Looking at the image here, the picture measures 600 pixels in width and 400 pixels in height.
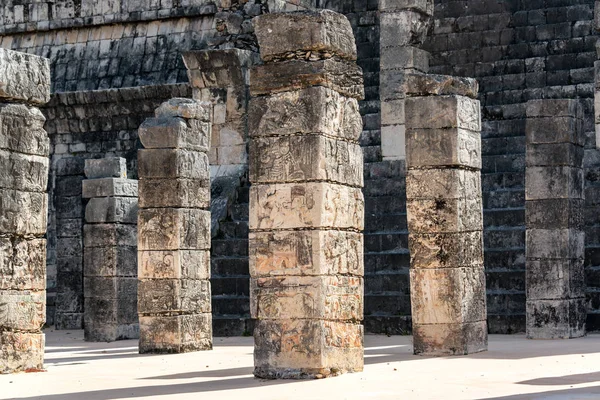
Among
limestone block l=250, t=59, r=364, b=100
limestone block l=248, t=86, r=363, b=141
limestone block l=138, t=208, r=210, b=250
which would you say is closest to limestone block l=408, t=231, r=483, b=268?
limestone block l=248, t=86, r=363, b=141

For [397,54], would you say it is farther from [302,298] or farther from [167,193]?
[302,298]

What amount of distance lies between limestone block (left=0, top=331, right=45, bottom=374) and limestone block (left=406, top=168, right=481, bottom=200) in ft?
14.2

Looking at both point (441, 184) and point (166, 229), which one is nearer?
point (441, 184)

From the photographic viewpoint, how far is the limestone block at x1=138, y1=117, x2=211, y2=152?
16453 millimetres

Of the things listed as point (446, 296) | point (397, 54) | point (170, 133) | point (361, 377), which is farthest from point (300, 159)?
point (397, 54)

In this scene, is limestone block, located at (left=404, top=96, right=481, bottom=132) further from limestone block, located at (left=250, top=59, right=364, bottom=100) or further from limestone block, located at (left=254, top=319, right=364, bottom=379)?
limestone block, located at (left=254, top=319, right=364, bottom=379)

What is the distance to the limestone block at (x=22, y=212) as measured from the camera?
13133 millimetres

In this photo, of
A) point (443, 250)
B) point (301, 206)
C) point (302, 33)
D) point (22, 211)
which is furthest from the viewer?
point (443, 250)

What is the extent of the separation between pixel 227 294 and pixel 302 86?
734 centimetres

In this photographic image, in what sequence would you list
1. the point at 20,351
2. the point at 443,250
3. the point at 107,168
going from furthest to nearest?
1. the point at 107,168
2. the point at 443,250
3. the point at 20,351

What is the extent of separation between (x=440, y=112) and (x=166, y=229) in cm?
371

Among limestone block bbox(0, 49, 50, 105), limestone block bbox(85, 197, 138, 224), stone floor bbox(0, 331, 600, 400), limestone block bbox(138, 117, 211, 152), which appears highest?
limestone block bbox(0, 49, 50, 105)

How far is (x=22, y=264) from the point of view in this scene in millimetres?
13273

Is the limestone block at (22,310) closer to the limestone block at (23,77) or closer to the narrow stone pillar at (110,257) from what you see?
the limestone block at (23,77)
